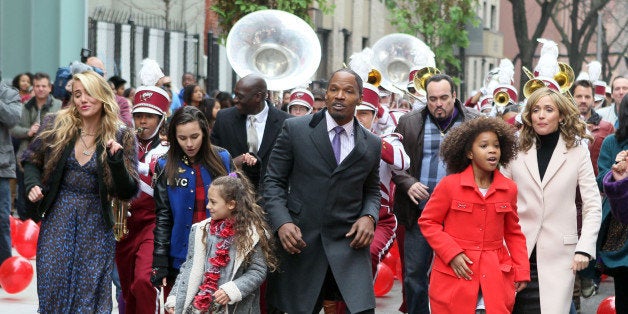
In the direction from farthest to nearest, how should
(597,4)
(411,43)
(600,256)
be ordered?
(597,4) → (411,43) → (600,256)

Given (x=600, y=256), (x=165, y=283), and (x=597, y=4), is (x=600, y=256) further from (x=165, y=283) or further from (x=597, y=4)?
(x=597, y=4)

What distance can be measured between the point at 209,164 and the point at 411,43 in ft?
37.4

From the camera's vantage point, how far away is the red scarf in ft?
23.5

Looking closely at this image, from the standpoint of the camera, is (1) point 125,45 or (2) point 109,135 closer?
(2) point 109,135

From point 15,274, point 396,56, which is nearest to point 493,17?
point 396,56

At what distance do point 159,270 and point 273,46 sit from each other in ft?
20.4

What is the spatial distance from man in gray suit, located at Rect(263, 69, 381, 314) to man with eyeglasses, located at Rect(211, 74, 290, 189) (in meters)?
2.44

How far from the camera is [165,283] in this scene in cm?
778

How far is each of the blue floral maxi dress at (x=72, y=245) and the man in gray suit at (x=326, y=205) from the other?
1.17 m

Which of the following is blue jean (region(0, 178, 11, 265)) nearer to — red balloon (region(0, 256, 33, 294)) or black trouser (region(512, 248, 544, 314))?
red balloon (region(0, 256, 33, 294))

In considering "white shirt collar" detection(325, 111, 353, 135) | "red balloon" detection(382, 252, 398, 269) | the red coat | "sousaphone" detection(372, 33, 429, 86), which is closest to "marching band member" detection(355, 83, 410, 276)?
"white shirt collar" detection(325, 111, 353, 135)

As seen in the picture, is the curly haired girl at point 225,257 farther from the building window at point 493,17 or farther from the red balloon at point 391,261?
the building window at point 493,17

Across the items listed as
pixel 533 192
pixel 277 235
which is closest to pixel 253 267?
pixel 277 235

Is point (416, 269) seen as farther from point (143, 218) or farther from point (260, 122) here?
point (143, 218)
